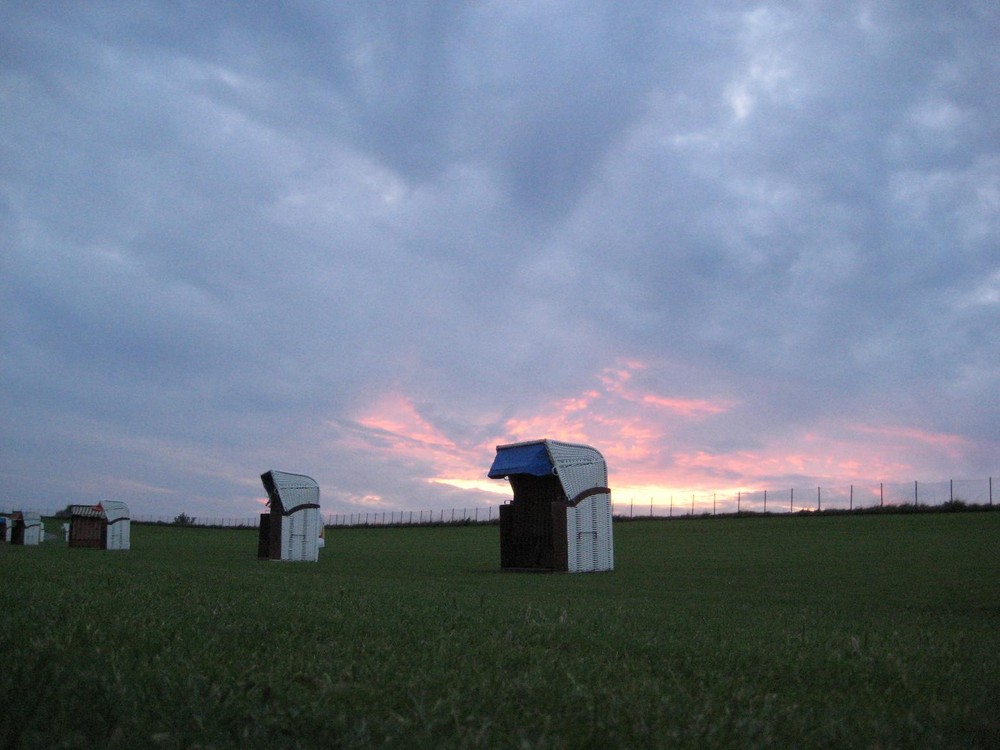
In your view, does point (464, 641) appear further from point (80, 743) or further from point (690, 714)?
point (80, 743)

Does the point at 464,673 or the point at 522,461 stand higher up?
the point at 522,461

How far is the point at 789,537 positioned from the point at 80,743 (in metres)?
36.9

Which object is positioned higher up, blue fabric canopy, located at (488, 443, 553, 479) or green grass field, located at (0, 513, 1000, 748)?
blue fabric canopy, located at (488, 443, 553, 479)

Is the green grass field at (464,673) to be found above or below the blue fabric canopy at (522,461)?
below

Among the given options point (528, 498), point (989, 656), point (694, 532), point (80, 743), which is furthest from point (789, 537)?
point (80, 743)

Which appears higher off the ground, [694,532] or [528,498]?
[528,498]

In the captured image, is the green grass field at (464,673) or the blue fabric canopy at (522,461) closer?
the green grass field at (464,673)

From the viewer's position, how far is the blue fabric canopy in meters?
21.2

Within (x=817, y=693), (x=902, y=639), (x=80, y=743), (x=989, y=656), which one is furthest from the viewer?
(x=902, y=639)

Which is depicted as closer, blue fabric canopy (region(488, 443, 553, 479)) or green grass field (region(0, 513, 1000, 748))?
green grass field (region(0, 513, 1000, 748))

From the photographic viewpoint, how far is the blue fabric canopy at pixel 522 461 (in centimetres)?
2122

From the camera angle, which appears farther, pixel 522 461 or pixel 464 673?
pixel 522 461

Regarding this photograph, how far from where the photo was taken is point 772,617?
8.82 m

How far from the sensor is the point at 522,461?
71.2ft
